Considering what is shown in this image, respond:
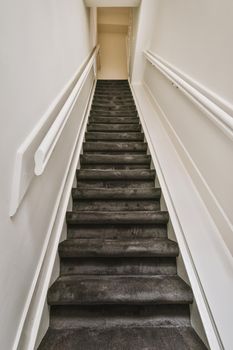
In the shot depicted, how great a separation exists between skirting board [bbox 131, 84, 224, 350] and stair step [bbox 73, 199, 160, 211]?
18 cm

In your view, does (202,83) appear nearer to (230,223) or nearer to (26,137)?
(230,223)

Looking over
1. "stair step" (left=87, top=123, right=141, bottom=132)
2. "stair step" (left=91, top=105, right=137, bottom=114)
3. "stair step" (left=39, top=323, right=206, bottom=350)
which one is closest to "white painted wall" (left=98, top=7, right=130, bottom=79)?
"stair step" (left=91, top=105, right=137, bottom=114)

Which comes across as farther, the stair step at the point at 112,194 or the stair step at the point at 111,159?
the stair step at the point at 111,159

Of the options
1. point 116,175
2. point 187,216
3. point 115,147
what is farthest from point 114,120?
point 187,216

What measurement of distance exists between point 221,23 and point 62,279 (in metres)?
1.74

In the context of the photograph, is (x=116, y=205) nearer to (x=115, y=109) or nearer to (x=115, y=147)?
(x=115, y=147)

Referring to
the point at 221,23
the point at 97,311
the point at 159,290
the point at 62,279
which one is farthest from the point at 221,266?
the point at 221,23

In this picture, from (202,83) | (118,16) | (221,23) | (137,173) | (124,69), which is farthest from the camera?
(124,69)

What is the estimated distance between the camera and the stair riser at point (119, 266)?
1396mm

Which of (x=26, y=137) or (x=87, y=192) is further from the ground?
(x=26, y=137)

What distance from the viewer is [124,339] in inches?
42.4

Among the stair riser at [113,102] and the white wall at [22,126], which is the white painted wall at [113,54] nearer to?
the stair riser at [113,102]

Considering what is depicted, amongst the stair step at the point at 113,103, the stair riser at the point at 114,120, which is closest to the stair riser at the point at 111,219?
the stair riser at the point at 114,120

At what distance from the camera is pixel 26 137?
0.96m
